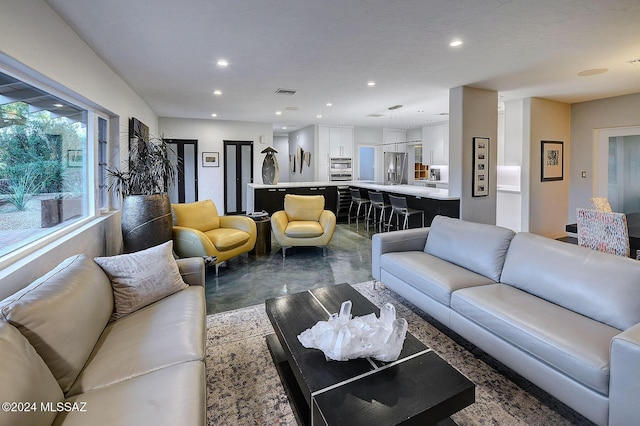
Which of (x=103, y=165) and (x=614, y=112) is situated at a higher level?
(x=614, y=112)

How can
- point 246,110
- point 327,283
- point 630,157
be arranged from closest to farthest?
point 327,283 → point 630,157 → point 246,110

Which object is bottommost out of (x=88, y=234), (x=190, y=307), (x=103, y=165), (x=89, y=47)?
(x=190, y=307)

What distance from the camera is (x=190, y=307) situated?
2.03 m

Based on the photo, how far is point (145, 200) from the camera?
355 centimetres

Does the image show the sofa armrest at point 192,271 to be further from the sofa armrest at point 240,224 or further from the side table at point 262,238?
the side table at point 262,238

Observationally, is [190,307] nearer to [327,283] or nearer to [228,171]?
[327,283]

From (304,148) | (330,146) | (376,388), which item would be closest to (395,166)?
(330,146)

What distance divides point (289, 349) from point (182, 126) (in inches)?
317

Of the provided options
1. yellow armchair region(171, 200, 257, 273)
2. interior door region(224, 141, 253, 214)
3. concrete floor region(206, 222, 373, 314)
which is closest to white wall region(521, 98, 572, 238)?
concrete floor region(206, 222, 373, 314)

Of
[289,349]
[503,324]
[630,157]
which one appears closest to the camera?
[289,349]

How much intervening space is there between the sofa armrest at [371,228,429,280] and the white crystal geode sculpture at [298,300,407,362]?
1645mm

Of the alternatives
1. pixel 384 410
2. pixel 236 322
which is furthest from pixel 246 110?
pixel 384 410

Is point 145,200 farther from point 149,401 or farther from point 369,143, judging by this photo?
point 369,143

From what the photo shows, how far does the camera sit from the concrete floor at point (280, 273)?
11.0ft
